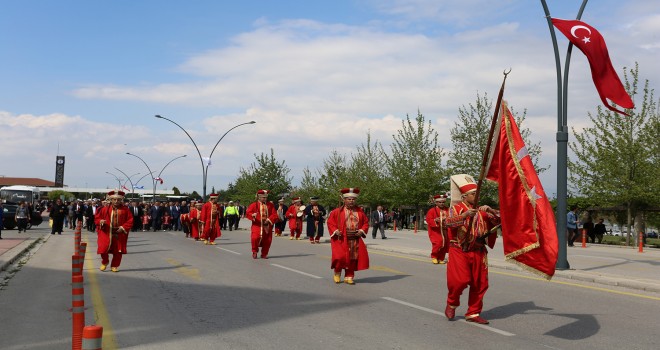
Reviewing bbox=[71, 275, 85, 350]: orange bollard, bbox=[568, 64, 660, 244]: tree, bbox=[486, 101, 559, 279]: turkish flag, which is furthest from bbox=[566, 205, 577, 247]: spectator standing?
bbox=[71, 275, 85, 350]: orange bollard

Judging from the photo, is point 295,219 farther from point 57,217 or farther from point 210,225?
point 57,217

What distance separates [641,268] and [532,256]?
35.8ft

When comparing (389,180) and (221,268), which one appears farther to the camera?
(389,180)

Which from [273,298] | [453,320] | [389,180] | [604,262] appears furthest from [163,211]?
[453,320]

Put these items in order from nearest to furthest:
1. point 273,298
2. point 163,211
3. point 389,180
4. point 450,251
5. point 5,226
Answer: point 450,251
point 273,298
point 5,226
point 163,211
point 389,180

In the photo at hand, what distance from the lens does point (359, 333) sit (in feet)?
24.9

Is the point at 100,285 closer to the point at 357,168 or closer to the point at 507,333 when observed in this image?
the point at 507,333

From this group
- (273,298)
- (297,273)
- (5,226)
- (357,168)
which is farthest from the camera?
(357,168)

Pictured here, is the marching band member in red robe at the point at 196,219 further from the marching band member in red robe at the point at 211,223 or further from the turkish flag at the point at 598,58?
the turkish flag at the point at 598,58

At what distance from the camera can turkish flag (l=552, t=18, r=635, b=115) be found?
14.9 metres

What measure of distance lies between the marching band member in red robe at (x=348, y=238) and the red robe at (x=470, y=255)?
13.2 ft

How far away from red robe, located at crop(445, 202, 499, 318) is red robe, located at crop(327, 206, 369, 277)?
3970 millimetres

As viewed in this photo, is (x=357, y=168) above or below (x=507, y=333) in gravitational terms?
above

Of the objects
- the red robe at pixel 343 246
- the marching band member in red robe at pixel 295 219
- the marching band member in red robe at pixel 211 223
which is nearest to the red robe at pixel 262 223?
the red robe at pixel 343 246
